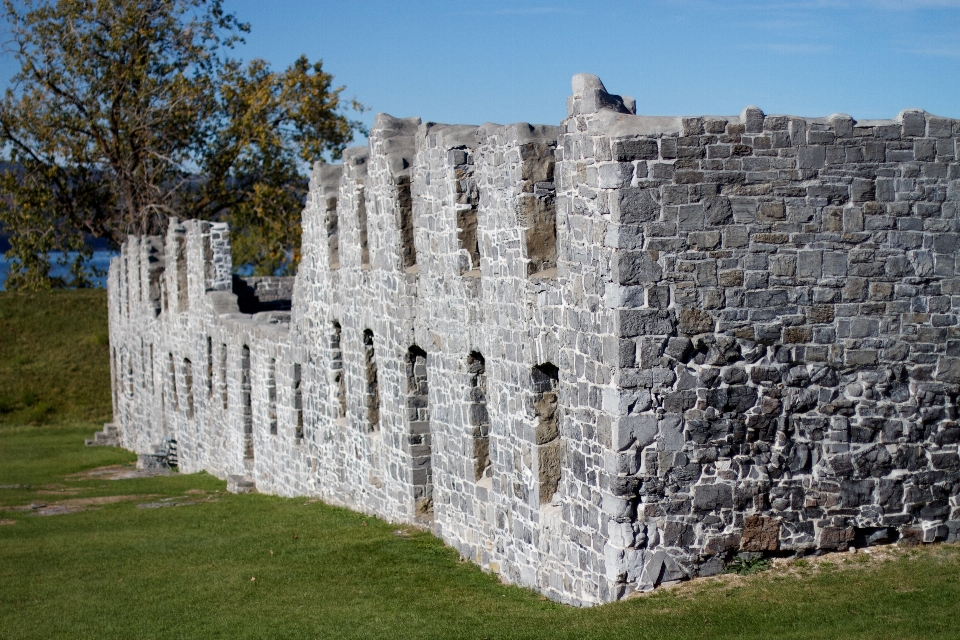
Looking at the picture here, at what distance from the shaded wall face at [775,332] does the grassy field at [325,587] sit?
0.60m

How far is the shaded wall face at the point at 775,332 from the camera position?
1027 centimetres

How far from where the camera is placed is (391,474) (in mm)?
16156

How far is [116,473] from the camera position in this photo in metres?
26.7

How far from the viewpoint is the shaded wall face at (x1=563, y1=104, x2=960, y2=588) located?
1027cm

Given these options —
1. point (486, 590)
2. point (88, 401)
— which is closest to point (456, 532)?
point (486, 590)

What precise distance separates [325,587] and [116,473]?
600 inches

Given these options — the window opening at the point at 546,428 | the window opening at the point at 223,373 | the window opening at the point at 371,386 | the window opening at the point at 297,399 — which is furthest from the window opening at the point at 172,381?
the window opening at the point at 546,428

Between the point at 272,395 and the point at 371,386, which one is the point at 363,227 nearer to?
the point at 371,386

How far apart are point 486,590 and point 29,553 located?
712cm

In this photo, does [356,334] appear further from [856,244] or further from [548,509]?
[856,244]

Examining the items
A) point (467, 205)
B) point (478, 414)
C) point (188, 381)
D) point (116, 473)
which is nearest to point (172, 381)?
point (188, 381)

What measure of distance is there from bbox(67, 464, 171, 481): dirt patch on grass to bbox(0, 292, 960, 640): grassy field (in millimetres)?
4249

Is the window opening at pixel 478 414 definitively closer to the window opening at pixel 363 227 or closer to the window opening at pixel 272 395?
the window opening at pixel 363 227

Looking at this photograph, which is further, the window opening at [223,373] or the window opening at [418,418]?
the window opening at [223,373]
